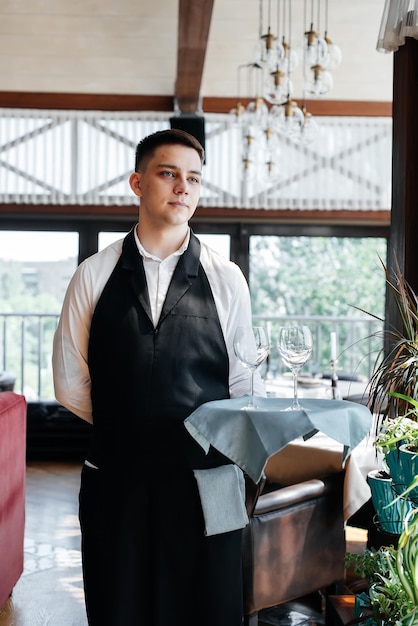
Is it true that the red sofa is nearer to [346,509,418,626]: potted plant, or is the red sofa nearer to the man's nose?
the man's nose

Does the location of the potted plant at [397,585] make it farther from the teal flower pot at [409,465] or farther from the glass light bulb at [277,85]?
the glass light bulb at [277,85]

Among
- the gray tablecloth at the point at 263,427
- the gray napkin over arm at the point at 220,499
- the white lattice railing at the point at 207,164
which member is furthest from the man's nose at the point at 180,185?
the white lattice railing at the point at 207,164

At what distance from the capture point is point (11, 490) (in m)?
3.19

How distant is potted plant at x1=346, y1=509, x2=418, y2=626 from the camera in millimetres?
1707

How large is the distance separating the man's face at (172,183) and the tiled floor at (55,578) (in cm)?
189

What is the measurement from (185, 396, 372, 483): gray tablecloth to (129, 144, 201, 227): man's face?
52cm

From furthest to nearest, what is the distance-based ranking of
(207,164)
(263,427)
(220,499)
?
(207,164) → (220,499) → (263,427)

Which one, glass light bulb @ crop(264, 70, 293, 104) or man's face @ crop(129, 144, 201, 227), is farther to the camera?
glass light bulb @ crop(264, 70, 293, 104)

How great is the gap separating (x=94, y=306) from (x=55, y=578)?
2.07 metres

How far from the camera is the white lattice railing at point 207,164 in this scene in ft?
21.8

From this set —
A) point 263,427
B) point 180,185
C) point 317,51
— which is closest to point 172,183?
point 180,185

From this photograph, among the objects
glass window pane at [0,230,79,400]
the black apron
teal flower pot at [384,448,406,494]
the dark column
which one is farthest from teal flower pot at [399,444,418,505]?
glass window pane at [0,230,79,400]

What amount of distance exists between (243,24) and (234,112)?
0.59 m

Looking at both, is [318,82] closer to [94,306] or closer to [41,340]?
[94,306]
